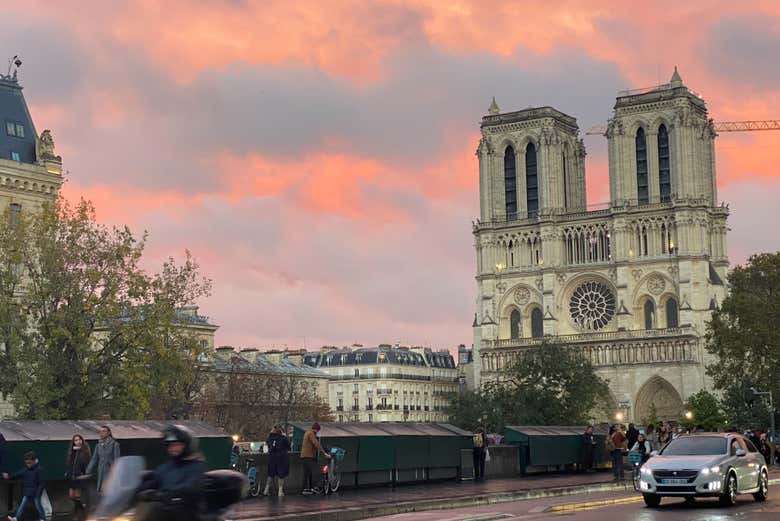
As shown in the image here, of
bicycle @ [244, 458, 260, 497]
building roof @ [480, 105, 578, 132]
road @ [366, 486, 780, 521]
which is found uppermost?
building roof @ [480, 105, 578, 132]

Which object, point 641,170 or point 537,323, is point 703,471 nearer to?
point 641,170

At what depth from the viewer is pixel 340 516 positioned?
24.2m

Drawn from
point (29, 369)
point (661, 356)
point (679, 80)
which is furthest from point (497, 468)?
point (679, 80)

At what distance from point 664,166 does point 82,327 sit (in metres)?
71.9

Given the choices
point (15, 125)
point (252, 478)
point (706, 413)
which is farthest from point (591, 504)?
point (706, 413)

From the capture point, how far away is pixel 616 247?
109250 millimetres

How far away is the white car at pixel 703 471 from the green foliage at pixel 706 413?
6546 centimetres

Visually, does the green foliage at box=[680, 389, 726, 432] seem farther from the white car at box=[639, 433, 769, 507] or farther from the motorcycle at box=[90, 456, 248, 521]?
the motorcycle at box=[90, 456, 248, 521]

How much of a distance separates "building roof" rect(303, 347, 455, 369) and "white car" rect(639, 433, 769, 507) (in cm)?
11993

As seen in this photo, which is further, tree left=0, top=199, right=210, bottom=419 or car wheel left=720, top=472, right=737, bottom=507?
tree left=0, top=199, right=210, bottom=419

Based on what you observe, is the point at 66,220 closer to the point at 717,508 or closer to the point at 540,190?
→ the point at 717,508

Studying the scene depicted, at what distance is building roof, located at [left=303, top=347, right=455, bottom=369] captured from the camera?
14675 centimetres

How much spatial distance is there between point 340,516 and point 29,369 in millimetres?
23528

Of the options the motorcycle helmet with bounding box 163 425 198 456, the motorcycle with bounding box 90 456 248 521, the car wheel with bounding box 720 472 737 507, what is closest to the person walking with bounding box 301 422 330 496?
the car wheel with bounding box 720 472 737 507
